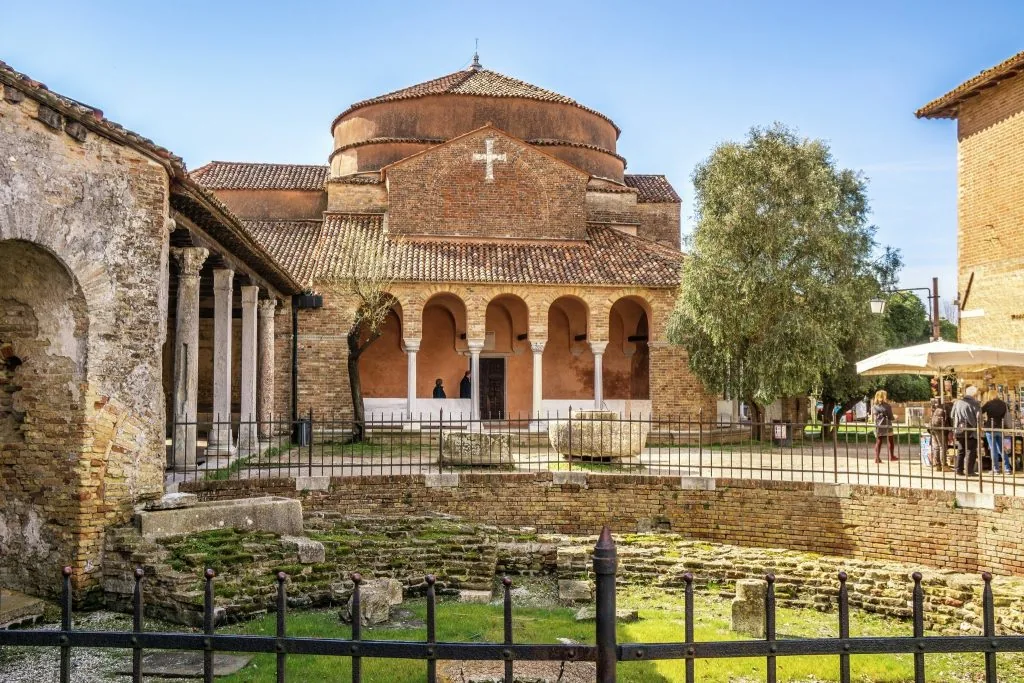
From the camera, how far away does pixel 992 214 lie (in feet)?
54.5

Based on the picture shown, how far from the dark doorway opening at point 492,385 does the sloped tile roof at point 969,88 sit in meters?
12.4

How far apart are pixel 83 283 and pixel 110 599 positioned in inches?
118

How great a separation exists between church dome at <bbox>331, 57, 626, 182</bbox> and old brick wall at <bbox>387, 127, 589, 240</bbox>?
321 centimetres

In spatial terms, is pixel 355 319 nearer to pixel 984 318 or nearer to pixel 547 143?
pixel 547 143

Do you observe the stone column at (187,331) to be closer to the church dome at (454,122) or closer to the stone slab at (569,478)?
the stone slab at (569,478)

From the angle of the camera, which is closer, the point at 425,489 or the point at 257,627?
the point at 257,627

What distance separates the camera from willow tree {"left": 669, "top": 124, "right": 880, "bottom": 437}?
20203 mm

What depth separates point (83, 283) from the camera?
338 inches

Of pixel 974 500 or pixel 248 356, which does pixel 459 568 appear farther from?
pixel 248 356

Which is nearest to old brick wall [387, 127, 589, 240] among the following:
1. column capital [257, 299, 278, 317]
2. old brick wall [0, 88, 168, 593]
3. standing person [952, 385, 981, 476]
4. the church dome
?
the church dome

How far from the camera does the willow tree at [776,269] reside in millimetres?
20203

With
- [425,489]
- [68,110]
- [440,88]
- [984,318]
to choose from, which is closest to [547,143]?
[440,88]

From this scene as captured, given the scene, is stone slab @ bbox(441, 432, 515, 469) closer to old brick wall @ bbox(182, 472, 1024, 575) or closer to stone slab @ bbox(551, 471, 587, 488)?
old brick wall @ bbox(182, 472, 1024, 575)

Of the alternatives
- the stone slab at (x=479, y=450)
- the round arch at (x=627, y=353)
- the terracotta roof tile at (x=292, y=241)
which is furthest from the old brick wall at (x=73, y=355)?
the round arch at (x=627, y=353)
